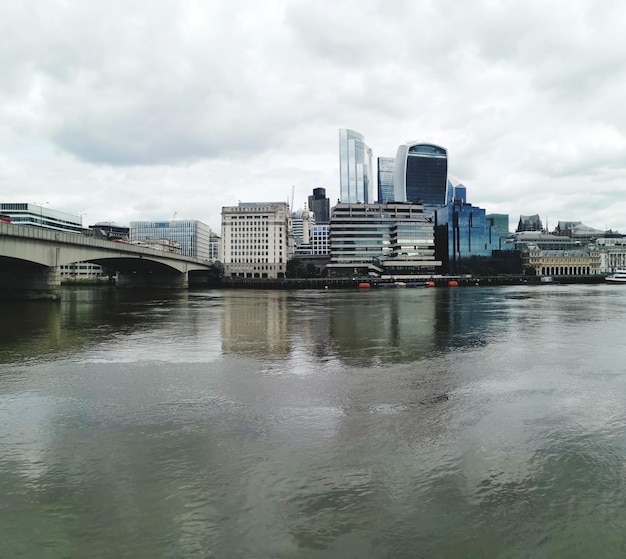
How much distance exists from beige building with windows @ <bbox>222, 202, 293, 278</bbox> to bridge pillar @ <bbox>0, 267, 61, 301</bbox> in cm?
11724

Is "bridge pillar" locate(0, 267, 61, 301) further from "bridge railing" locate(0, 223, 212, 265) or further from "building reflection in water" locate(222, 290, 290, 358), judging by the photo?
"building reflection in water" locate(222, 290, 290, 358)

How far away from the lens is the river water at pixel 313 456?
6871 mm

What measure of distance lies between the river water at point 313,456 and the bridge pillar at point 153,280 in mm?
98115

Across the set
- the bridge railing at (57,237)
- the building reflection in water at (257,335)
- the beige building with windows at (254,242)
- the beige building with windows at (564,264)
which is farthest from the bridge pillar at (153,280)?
the beige building with windows at (564,264)

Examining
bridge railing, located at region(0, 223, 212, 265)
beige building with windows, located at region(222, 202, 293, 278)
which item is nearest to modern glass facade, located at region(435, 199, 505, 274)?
beige building with windows, located at region(222, 202, 293, 278)

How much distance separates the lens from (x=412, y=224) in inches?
6752

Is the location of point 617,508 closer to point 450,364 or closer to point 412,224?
point 450,364

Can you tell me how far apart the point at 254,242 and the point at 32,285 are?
122370 mm

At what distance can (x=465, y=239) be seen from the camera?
185 meters

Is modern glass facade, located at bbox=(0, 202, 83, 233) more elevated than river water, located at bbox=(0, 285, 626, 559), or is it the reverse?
modern glass facade, located at bbox=(0, 202, 83, 233)

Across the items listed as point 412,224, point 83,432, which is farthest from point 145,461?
point 412,224

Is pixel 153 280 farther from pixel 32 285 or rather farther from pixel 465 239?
pixel 465 239

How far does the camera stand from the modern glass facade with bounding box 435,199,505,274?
603 feet

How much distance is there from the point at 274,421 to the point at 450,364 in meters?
10.1
